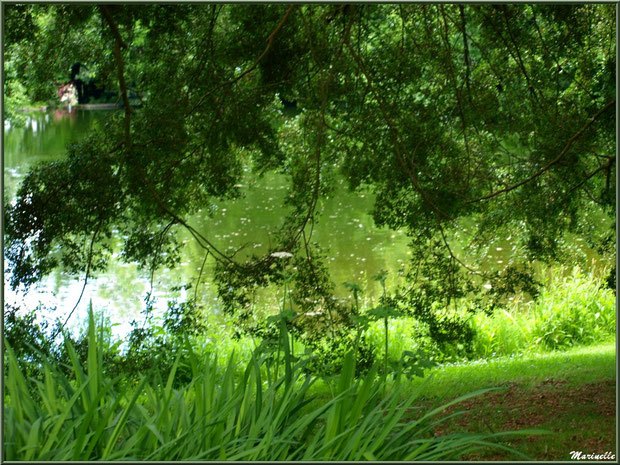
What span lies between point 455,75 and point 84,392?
2764 mm

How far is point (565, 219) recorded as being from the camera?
12.8 feet

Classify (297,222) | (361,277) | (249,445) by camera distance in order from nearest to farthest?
(249,445) → (297,222) → (361,277)

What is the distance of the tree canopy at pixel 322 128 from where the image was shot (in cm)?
348

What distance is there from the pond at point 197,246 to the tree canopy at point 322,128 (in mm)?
393

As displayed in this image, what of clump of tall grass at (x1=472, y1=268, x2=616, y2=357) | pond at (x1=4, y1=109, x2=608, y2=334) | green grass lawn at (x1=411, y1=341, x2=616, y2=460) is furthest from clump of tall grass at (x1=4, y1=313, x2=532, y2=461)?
clump of tall grass at (x1=472, y1=268, x2=616, y2=357)

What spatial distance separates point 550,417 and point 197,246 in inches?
202

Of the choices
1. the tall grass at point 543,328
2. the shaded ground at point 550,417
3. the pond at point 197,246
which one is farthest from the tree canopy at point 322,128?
the tall grass at point 543,328

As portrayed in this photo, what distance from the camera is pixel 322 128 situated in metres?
3.61

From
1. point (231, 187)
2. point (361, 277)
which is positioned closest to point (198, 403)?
point (231, 187)

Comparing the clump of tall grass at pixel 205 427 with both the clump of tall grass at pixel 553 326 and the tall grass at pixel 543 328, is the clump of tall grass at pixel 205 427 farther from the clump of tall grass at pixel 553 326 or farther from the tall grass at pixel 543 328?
the clump of tall grass at pixel 553 326

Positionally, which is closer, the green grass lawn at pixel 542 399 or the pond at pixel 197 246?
the green grass lawn at pixel 542 399

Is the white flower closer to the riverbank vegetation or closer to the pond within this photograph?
the riverbank vegetation

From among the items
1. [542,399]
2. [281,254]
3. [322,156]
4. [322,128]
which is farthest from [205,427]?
[322,156]

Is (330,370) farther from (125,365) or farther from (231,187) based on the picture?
(231,187)
